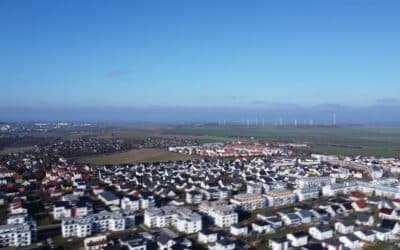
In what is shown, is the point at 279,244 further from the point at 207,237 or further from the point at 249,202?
the point at 249,202

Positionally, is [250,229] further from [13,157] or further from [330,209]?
[13,157]

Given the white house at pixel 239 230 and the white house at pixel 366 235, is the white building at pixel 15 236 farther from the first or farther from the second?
the white house at pixel 366 235

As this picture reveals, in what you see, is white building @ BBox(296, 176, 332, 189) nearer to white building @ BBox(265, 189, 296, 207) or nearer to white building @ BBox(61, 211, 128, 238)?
white building @ BBox(265, 189, 296, 207)

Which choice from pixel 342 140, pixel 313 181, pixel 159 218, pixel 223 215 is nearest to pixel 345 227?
pixel 223 215

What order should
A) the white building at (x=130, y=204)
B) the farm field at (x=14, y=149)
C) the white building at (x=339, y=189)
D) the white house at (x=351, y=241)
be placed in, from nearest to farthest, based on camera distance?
the white house at (x=351, y=241)
the white building at (x=130, y=204)
the white building at (x=339, y=189)
the farm field at (x=14, y=149)

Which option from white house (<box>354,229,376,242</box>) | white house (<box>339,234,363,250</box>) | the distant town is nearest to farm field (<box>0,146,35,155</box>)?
the distant town

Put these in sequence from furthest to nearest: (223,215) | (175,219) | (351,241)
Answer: (175,219) < (223,215) < (351,241)

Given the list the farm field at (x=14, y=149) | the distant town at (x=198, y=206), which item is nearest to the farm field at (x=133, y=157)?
the distant town at (x=198, y=206)
